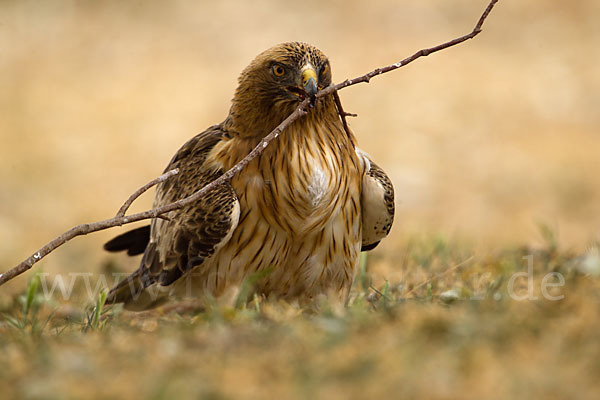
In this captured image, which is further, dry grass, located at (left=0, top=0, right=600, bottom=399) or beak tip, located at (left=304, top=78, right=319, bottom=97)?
beak tip, located at (left=304, top=78, right=319, bottom=97)

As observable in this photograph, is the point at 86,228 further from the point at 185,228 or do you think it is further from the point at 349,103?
the point at 349,103

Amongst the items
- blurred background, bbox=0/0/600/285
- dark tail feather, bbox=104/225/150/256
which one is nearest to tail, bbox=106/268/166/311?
dark tail feather, bbox=104/225/150/256

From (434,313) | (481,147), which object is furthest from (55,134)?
(434,313)

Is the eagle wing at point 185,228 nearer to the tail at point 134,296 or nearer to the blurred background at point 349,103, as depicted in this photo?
the tail at point 134,296

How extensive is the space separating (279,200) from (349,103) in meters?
8.69

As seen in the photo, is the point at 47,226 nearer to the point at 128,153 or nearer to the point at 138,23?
the point at 128,153

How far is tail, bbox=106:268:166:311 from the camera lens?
5.42 metres

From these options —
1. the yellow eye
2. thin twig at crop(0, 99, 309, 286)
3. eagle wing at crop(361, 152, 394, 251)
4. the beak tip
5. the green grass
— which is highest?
the yellow eye

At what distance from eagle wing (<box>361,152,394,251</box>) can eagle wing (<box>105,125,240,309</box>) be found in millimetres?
845

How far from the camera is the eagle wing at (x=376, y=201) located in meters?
4.89

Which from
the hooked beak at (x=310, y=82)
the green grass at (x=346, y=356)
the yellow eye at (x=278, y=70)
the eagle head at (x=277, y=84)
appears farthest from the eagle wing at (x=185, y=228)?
the green grass at (x=346, y=356)

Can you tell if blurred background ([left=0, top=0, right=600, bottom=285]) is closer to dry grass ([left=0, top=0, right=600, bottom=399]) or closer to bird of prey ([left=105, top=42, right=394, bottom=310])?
dry grass ([left=0, top=0, right=600, bottom=399])

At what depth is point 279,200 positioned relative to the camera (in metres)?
4.55

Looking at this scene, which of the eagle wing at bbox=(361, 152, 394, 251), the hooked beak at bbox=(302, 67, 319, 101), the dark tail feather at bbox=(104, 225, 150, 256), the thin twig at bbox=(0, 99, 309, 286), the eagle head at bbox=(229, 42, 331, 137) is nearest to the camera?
the thin twig at bbox=(0, 99, 309, 286)
